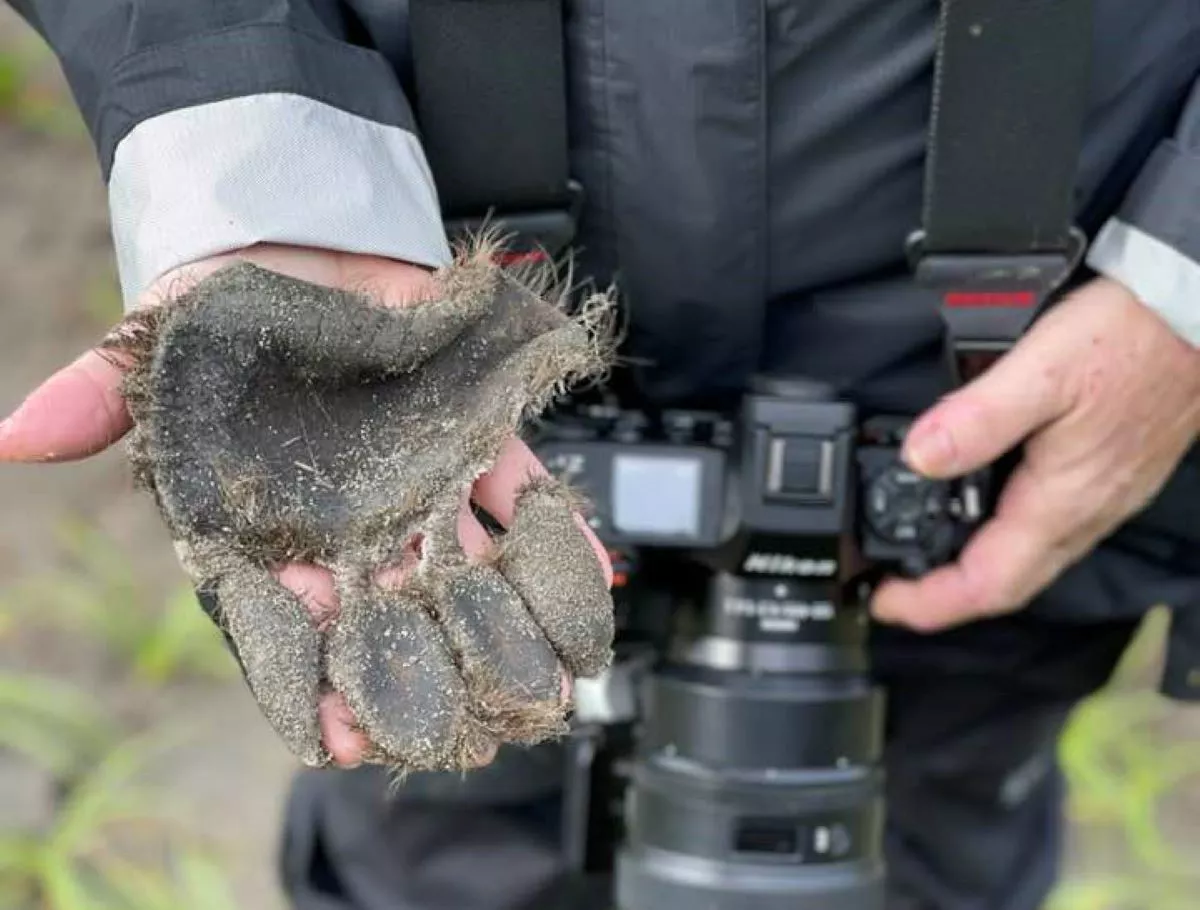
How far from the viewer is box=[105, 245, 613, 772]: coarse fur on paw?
2.20ft

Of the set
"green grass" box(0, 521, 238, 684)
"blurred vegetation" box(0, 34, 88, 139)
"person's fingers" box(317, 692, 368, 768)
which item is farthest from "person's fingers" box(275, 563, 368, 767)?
"blurred vegetation" box(0, 34, 88, 139)

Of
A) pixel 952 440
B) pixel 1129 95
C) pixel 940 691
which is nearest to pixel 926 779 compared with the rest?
pixel 940 691

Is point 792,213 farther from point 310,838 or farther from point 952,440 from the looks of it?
point 310,838

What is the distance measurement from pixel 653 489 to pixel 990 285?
0.73 ft

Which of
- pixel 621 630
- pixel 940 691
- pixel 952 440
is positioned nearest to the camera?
pixel 952 440

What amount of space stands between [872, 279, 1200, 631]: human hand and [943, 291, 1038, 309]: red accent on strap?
2 cm

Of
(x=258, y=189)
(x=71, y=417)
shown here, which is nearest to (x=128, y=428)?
(x=71, y=417)

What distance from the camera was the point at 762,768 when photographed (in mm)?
976

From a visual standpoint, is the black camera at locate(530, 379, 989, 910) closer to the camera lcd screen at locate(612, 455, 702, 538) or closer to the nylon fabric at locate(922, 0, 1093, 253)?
the camera lcd screen at locate(612, 455, 702, 538)

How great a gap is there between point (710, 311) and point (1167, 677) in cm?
46

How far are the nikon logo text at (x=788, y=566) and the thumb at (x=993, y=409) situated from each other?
88mm

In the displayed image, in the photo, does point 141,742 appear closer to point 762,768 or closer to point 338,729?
point 762,768

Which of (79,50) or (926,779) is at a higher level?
(79,50)

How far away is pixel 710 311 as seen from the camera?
0.96m
